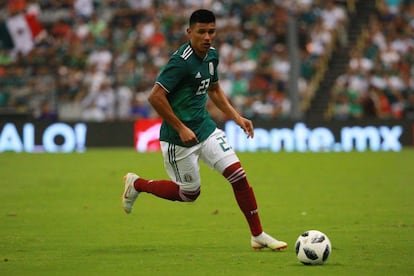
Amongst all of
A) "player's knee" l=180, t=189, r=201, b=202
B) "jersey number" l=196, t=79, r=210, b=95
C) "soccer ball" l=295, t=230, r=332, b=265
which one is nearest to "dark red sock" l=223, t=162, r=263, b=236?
"player's knee" l=180, t=189, r=201, b=202

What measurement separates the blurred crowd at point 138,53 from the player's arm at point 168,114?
19470 millimetres

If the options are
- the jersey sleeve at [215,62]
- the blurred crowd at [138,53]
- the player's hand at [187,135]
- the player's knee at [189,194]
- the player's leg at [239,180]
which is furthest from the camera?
the blurred crowd at [138,53]

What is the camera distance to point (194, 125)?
33.8ft

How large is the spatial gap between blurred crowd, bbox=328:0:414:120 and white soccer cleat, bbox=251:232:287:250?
20.6m

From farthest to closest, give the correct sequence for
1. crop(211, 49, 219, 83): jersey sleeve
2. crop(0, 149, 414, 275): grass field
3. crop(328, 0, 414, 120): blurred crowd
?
crop(328, 0, 414, 120): blurred crowd
crop(211, 49, 219, 83): jersey sleeve
crop(0, 149, 414, 275): grass field

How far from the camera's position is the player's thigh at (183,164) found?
10359 mm

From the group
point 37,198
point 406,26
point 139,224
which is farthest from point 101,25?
point 139,224

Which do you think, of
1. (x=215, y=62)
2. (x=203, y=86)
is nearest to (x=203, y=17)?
(x=215, y=62)

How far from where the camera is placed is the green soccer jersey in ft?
32.9

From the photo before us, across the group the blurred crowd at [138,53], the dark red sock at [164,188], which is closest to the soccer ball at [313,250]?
the dark red sock at [164,188]

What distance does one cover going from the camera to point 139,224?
12805 mm

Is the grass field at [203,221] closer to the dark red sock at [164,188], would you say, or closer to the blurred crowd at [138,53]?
the dark red sock at [164,188]

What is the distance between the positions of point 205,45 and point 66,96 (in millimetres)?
20722

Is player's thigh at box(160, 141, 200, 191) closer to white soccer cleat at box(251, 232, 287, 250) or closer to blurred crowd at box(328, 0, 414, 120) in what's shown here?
white soccer cleat at box(251, 232, 287, 250)
